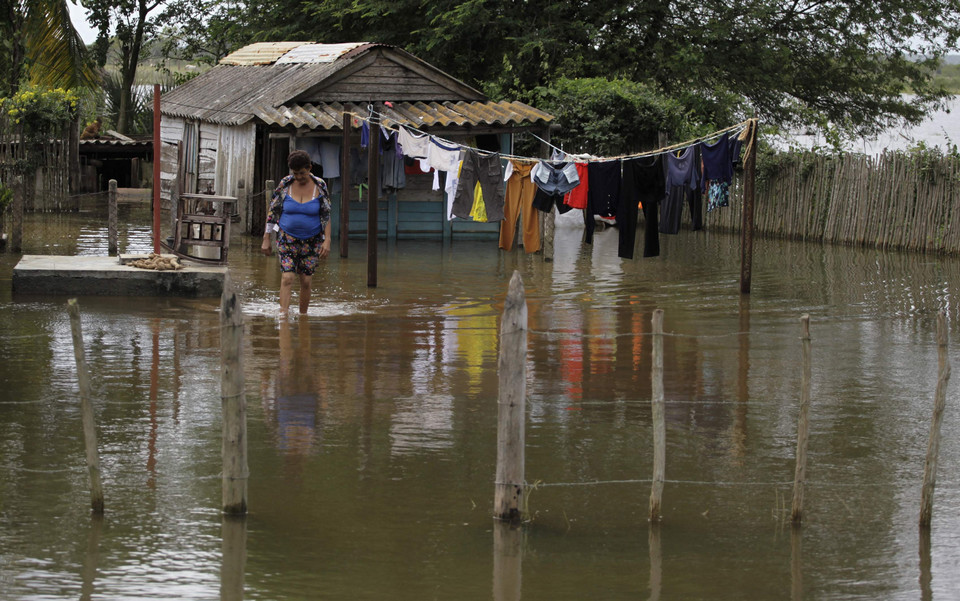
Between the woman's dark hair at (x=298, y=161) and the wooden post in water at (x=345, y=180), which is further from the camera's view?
the wooden post in water at (x=345, y=180)

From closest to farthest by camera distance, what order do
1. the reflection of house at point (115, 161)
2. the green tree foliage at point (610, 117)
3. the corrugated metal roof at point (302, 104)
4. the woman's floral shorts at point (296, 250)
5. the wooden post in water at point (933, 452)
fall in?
the wooden post in water at point (933, 452), the woman's floral shorts at point (296, 250), the corrugated metal roof at point (302, 104), the green tree foliage at point (610, 117), the reflection of house at point (115, 161)

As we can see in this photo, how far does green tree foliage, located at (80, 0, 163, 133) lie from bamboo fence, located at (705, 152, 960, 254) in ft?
75.7

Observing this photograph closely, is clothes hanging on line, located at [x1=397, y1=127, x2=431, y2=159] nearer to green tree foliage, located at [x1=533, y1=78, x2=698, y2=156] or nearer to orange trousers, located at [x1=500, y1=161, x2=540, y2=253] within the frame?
orange trousers, located at [x1=500, y1=161, x2=540, y2=253]

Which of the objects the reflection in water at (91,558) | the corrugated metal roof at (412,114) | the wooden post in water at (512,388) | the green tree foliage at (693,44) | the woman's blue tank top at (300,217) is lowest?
the reflection in water at (91,558)

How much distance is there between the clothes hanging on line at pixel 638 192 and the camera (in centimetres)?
1468

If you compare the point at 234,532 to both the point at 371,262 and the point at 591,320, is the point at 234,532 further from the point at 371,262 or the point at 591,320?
the point at 371,262

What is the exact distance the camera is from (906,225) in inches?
790

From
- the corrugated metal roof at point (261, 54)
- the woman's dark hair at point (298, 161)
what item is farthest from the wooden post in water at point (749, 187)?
the corrugated metal roof at point (261, 54)

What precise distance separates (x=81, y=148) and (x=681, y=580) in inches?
969

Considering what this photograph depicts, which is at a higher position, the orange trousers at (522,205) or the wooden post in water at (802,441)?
the orange trousers at (522,205)

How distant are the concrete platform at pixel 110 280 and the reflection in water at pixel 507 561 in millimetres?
7368

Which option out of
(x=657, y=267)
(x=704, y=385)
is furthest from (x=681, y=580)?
(x=657, y=267)

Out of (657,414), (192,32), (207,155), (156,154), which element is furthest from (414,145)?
(192,32)

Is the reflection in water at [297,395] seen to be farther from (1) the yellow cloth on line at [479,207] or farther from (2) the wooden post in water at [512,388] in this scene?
(1) the yellow cloth on line at [479,207]
